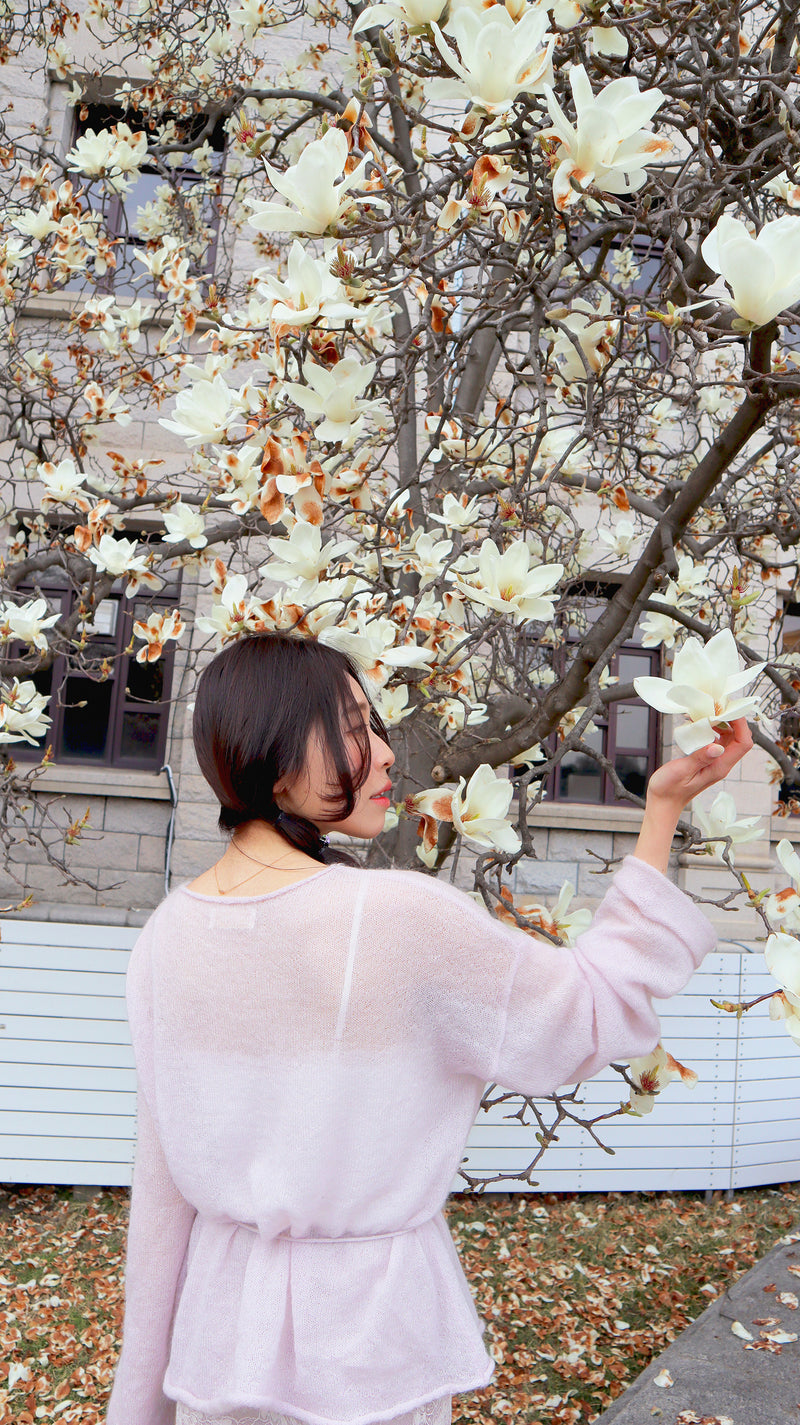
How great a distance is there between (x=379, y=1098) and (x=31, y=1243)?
396 cm

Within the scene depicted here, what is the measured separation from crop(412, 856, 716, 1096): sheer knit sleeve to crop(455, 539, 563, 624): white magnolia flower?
53 centimetres

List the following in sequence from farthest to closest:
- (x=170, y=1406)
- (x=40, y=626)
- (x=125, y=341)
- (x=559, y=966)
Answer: (x=125, y=341) → (x=40, y=626) → (x=170, y=1406) → (x=559, y=966)

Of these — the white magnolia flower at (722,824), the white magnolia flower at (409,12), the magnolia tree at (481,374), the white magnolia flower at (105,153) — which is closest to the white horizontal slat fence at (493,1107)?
the magnolia tree at (481,374)

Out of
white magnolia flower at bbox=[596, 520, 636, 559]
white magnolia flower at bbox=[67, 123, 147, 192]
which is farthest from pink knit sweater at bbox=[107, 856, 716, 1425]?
white magnolia flower at bbox=[67, 123, 147, 192]

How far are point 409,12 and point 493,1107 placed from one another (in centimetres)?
459

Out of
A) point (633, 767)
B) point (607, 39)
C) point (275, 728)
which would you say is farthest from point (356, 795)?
point (633, 767)

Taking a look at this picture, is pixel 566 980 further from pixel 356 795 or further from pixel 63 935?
pixel 63 935

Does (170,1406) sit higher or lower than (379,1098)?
lower

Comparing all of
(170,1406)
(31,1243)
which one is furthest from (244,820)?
(31,1243)

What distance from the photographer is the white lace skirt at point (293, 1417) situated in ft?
3.81

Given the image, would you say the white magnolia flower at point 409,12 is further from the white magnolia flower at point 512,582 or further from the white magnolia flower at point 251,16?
the white magnolia flower at point 251,16

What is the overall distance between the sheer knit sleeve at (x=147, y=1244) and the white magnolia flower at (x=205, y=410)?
0.87 meters

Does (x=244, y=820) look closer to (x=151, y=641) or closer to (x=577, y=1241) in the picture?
(x=151, y=641)

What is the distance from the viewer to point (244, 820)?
125cm
